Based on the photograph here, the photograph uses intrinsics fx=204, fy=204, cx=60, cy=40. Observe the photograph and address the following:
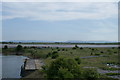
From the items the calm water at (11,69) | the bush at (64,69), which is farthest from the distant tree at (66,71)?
the calm water at (11,69)

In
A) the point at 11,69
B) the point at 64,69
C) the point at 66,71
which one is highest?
the point at 64,69

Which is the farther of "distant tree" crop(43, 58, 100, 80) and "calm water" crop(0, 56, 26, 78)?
"calm water" crop(0, 56, 26, 78)

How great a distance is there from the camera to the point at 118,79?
20.3 meters

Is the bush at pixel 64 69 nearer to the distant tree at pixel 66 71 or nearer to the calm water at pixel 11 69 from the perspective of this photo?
the distant tree at pixel 66 71

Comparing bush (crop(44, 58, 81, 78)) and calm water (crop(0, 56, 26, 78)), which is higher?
bush (crop(44, 58, 81, 78))

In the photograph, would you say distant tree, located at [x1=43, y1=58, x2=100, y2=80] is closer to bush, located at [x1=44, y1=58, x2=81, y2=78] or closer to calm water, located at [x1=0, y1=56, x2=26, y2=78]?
bush, located at [x1=44, y1=58, x2=81, y2=78]

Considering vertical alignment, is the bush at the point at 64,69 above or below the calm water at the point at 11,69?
above

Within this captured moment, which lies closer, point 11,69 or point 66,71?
point 66,71

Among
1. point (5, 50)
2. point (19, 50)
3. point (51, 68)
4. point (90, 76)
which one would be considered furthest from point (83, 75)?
point (5, 50)

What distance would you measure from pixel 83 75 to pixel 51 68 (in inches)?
121

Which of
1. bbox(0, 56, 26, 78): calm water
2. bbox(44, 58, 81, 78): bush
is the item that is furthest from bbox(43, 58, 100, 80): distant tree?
bbox(0, 56, 26, 78): calm water

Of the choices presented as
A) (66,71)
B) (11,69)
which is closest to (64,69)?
(66,71)

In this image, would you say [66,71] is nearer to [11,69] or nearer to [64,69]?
[64,69]

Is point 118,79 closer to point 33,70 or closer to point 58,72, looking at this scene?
point 58,72
